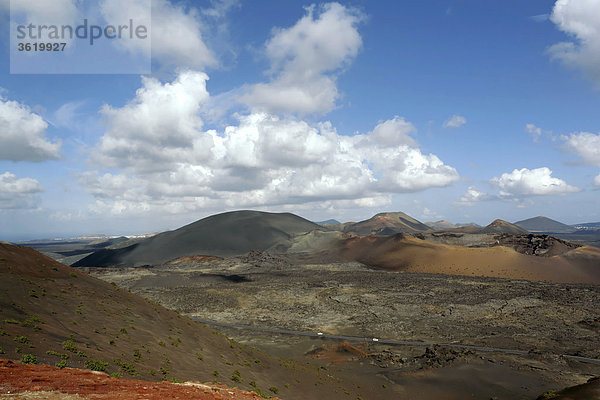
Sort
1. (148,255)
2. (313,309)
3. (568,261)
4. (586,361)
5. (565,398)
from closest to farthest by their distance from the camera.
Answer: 1. (565,398)
2. (586,361)
3. (313,309)
4. (568,261)
5. (148,255)

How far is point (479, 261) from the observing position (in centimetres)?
7531

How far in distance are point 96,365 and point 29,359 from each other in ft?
7.58

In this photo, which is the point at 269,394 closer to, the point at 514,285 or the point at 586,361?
the point at 586,361

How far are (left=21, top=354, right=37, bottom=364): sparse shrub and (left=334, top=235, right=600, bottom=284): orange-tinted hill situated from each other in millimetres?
73415

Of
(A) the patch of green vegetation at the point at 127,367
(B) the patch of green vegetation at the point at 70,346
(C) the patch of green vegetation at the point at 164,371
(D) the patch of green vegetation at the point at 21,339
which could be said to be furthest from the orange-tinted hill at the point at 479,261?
(D) the patch of green vegetation at the point at 21,339

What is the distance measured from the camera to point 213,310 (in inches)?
1763

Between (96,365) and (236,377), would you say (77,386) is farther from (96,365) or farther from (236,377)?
(236,377)

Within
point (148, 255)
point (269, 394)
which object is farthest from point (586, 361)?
point (148, 255)

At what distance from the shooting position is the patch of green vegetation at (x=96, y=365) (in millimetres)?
13031

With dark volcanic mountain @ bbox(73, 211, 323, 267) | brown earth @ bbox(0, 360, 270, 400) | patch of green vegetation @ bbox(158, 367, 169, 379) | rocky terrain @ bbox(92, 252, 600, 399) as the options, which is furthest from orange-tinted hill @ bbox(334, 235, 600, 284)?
brown earth @ bbox(0, 360, 270, 400)

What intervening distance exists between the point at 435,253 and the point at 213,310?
58.1m

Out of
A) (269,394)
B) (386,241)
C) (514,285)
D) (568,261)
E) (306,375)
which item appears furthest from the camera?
(386,241)

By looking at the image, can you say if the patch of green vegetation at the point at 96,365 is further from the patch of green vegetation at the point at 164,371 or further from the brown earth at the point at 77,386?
the patch of green vegetation at the point at 164,371

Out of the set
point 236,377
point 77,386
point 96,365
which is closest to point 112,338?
point 96,365
